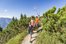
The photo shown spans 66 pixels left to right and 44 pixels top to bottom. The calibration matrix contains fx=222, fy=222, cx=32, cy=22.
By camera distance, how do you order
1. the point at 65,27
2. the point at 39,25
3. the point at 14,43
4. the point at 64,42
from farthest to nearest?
the point at 39,25, the point at 14,43, the point at 65,27, the point at 64,42

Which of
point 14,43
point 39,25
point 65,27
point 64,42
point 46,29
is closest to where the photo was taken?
point 64,42

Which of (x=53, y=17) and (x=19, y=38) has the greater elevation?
(x=53, y=17)

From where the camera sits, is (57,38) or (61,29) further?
(61,29)

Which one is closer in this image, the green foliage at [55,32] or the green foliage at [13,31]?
the green foliage at [55,32]

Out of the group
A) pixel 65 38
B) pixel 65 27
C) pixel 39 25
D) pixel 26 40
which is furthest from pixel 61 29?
pixel 39 25

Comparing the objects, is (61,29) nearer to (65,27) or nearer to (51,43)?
(65,27)

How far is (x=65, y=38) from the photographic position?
14.0 meters

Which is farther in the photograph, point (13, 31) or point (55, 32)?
point (13, 31)

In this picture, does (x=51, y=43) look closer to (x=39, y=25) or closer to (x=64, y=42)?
(x=64, y=42)

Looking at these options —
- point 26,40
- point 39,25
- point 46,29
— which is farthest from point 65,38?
point 39,25

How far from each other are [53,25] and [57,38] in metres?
1.77

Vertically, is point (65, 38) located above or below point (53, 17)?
below

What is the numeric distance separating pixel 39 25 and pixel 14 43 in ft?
12.0

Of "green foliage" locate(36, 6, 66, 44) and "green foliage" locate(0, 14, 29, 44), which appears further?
"green foliage" locate(0, 14, 29, 44)
